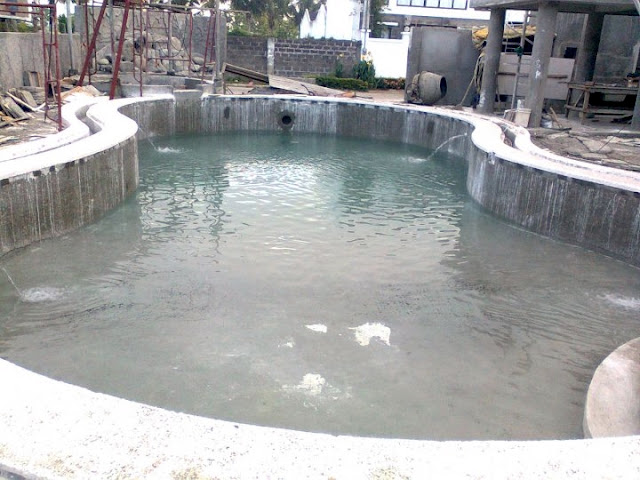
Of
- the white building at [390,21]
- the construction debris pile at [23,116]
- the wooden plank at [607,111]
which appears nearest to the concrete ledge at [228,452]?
the construction debris pile at [23,116]

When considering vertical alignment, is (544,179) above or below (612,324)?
above

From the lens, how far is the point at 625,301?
706 cm

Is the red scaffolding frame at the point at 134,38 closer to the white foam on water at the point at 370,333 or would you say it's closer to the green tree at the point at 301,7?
the white foam on water at the point at 370,333

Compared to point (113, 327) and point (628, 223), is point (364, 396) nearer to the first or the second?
point (113, 327)

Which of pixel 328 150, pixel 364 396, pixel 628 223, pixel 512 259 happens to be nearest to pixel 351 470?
pixel 364 396

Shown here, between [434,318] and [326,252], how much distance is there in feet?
7.22

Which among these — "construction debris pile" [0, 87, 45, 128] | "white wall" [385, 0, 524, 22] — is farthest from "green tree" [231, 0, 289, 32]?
"construction debris pile" [0, 87, 45, 128]

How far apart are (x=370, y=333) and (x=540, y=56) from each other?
10.7m

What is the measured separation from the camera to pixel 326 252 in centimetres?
825

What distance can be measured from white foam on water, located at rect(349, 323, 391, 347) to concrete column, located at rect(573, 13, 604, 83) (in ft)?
43.7

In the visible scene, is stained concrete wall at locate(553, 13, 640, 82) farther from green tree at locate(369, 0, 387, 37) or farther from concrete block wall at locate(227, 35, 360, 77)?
green tree at locate(369, 0, 387, 37)

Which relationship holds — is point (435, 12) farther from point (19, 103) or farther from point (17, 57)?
point (19, 103)

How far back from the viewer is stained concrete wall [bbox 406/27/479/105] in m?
20.6

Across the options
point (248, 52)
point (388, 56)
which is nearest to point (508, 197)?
point (248, 52)
